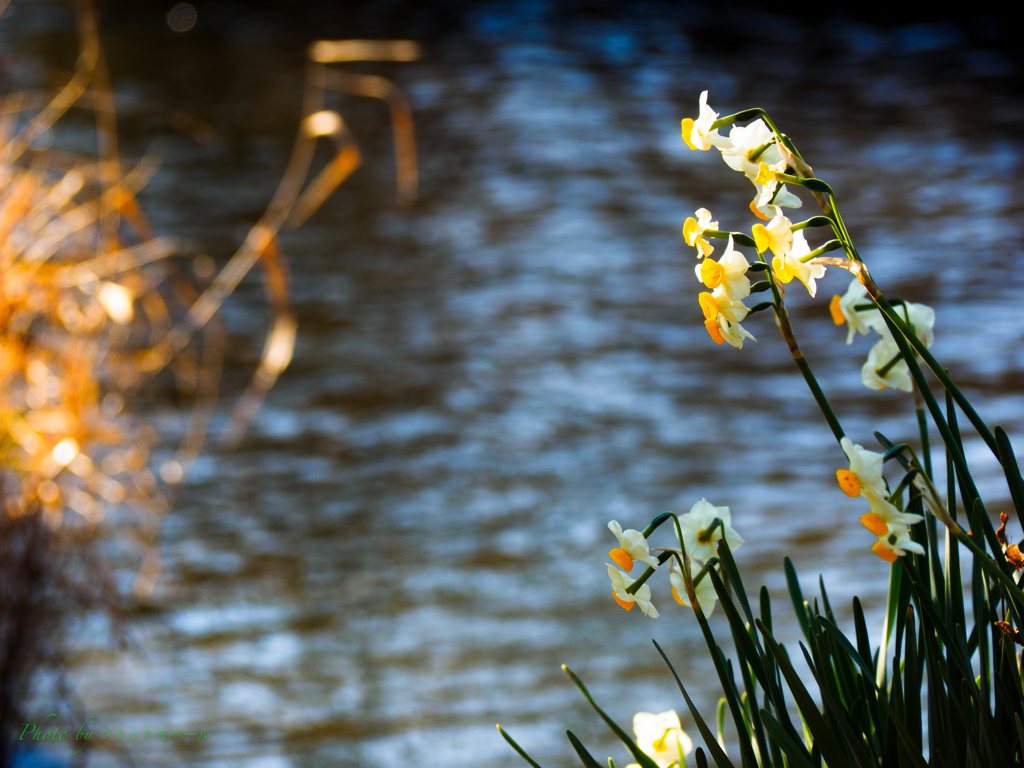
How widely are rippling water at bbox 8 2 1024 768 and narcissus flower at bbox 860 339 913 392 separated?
96 centimetres

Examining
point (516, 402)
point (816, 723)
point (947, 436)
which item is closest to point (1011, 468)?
point (947, 436)

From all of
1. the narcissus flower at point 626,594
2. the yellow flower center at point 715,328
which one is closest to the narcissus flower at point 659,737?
the narcissus flower at point 626,594

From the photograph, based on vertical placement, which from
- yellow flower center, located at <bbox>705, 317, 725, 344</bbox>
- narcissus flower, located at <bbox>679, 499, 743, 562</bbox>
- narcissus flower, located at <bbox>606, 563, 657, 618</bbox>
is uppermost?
yellow flower center, located at <bbox>705, 317, 725, 344</bbox>

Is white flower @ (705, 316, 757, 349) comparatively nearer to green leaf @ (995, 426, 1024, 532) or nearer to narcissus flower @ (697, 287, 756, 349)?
narcissus flower @ (697, 287, 756, 349)

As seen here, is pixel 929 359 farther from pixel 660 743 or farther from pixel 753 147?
pixel 660 743

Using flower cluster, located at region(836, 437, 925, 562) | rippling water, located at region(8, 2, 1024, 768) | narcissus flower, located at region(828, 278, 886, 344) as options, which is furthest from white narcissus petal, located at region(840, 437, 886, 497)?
rippling water, located at region(8, 2, 1024, 768)

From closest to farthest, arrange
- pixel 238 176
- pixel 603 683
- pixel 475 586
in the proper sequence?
pixel 603 683 → pixel 475 586 → pixel 238 176

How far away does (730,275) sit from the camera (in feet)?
1.31

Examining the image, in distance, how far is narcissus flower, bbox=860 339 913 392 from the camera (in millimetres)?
476

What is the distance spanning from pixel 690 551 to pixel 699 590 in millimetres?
21

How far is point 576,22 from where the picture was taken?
596 centimetres

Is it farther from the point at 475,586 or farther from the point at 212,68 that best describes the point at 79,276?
the point at 212,68

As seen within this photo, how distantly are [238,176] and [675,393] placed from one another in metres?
2.32

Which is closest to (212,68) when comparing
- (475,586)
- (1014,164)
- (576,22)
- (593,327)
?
(576,22)
